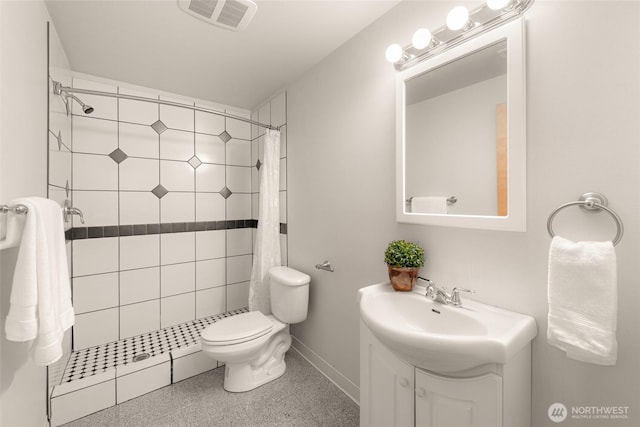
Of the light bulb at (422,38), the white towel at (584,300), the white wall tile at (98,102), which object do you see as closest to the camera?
the white towel at (584,300)

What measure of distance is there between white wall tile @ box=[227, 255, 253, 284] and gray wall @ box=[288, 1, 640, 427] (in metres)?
1.47

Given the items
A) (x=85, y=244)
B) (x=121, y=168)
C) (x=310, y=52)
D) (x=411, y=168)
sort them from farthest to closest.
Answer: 1. (x=121, y=168)
2. (x=85, y=244)
3. (x=310, y=52)
4. (x=411, y=168)

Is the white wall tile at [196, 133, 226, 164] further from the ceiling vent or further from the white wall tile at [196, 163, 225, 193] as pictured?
the ceiling vent

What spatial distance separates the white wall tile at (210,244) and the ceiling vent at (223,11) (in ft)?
5.63

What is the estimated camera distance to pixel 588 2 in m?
0.79

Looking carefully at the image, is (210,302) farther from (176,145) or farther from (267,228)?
(176,145)

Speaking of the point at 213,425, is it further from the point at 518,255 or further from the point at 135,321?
the point at 518,255

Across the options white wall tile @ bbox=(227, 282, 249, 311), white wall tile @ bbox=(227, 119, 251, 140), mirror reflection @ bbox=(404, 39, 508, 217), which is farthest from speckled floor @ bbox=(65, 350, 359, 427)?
white wall tile @ bbox=(227, 119, 251, 140)

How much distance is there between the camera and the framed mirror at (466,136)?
0.92 metres

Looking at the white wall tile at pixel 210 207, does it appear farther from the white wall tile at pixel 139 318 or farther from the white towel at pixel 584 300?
the white towel at pixel 584 300

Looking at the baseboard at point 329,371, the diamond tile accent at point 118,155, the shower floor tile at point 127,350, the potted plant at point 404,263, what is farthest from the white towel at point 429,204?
the diamond tile accent at point 118,155

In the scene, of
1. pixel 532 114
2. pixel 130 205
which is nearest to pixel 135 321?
pixel 130 205

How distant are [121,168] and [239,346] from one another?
5.52 ft

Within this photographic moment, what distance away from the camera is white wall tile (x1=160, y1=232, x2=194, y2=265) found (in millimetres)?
2305
